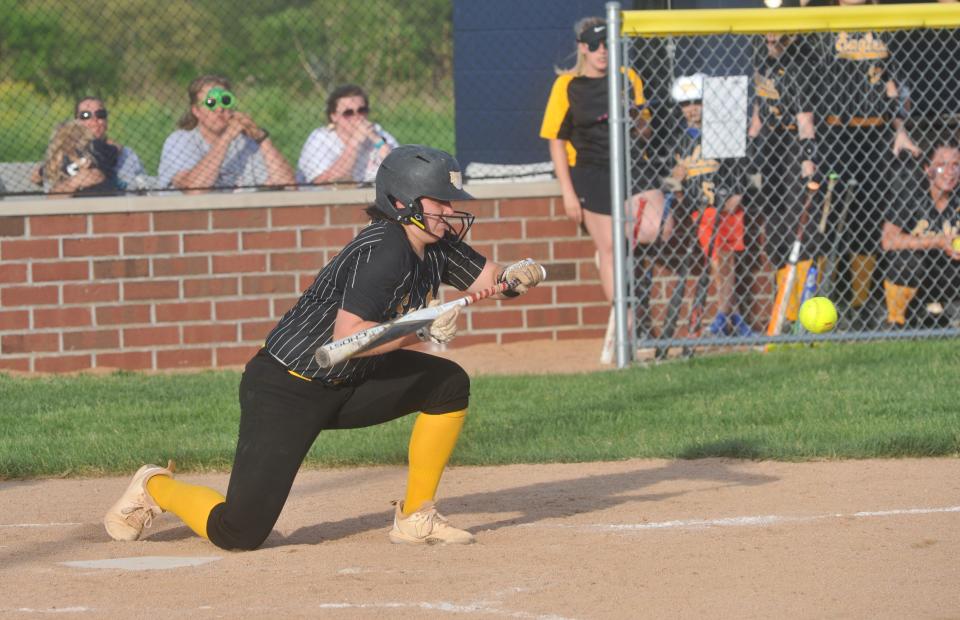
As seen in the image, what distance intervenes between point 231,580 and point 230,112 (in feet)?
18.2

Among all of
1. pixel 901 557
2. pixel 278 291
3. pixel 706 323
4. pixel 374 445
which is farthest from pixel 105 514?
pixel 706 323

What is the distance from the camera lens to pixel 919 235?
30.2 ft

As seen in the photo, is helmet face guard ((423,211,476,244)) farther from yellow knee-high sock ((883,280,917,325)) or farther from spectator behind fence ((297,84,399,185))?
yellow knee-high sock ((883,280,917,325))

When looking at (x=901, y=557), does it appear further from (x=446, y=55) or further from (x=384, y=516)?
(x=446, y=55)

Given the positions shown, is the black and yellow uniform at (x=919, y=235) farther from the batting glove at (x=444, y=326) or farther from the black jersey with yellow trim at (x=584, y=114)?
the batting glove at (x=444, y=326)

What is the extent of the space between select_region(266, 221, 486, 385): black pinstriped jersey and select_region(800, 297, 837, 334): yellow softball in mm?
3936

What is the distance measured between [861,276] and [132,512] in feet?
18.8

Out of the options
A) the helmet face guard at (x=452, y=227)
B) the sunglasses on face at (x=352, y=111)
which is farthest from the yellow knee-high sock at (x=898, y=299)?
the helmet face guard at (x=452, y=227)

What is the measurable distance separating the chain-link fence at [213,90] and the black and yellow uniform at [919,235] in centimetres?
344

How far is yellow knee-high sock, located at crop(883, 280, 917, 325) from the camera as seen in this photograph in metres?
9.23

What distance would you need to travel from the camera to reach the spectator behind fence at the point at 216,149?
9492 millimetres

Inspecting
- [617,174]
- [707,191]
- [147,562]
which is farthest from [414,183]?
[707,191]

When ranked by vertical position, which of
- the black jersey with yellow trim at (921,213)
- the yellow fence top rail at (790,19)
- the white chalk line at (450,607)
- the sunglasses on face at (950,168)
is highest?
the yellow fence top rail at (790,19)

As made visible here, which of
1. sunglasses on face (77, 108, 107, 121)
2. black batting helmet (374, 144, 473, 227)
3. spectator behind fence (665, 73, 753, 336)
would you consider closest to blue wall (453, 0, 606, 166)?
spectator behind fence (665, 73, 753, 336)
